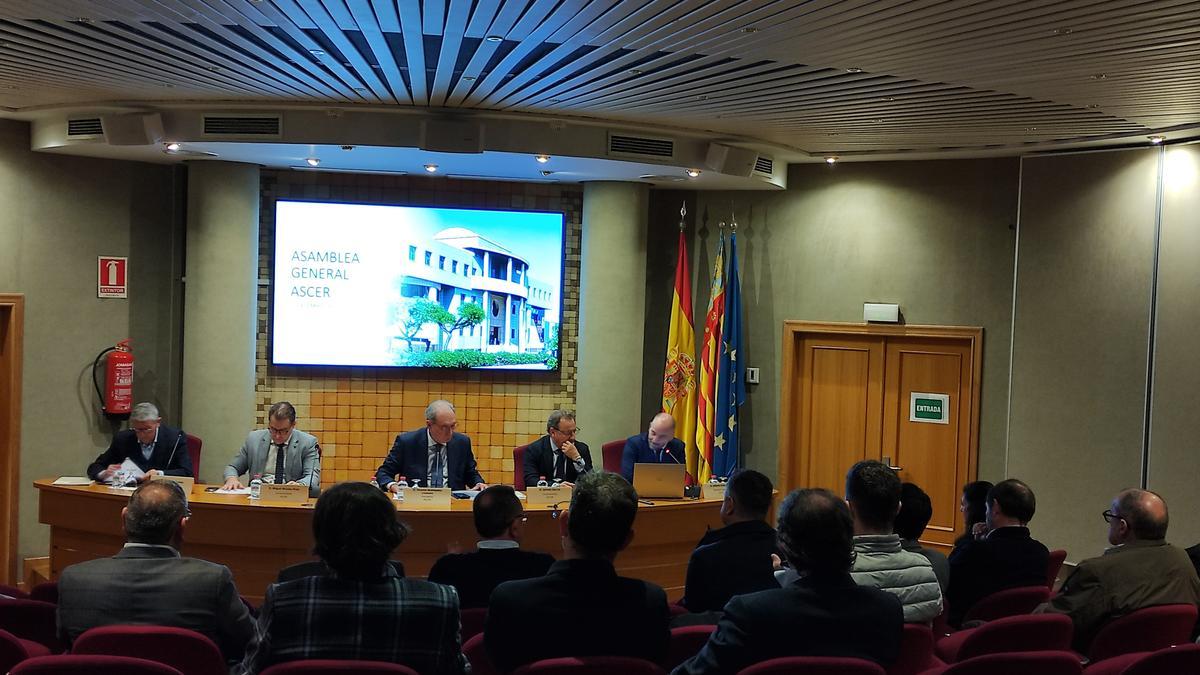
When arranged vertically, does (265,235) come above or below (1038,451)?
above

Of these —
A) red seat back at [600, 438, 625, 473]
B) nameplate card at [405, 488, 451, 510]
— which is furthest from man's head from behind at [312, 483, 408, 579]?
red seat back at [600, 438, 625, 473]

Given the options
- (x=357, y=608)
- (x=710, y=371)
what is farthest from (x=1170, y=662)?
(x=710, y=371)

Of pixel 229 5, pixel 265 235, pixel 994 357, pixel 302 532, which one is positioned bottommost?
pixel 302 532

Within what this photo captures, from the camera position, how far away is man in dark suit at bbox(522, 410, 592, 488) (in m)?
7.21

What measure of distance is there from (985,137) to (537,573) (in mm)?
5573

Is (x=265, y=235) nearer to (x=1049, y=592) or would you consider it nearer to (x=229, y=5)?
(x=229, y=5)

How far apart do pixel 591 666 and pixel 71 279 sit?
7.14 m

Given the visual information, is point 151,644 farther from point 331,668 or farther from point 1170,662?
point 1170,662

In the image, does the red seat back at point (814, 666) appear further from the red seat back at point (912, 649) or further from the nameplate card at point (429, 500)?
the nameplate card at point (429, 500)

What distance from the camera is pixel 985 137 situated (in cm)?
804

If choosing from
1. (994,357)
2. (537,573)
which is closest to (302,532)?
(537,573)

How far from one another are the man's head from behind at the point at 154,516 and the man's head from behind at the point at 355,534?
25.9 inches

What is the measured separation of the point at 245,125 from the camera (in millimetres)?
7477

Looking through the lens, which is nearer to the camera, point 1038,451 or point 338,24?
point 338,24
